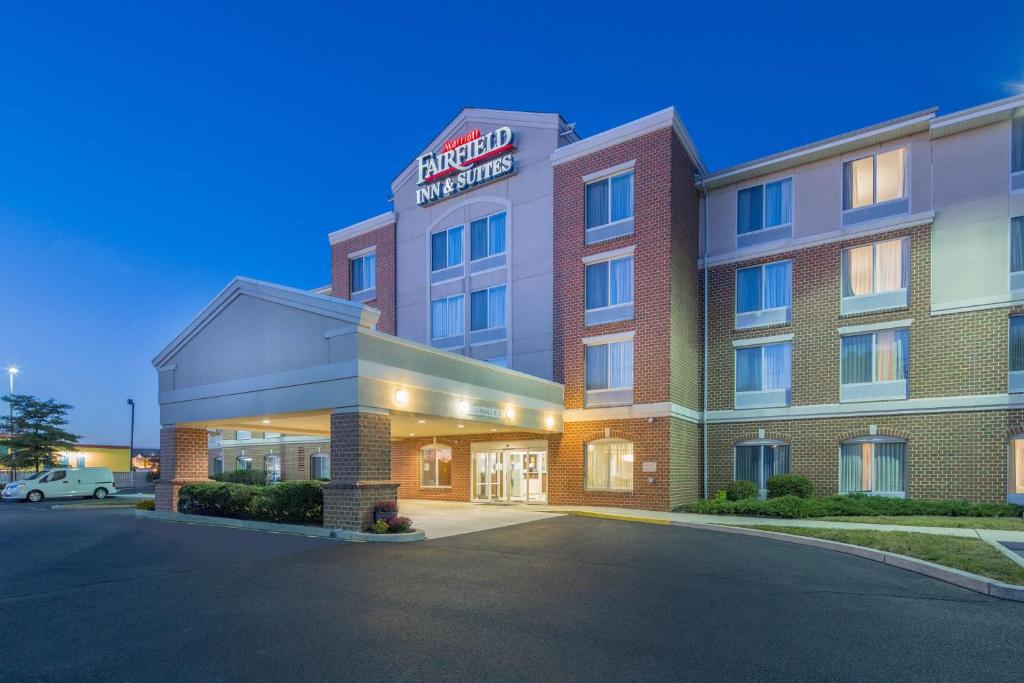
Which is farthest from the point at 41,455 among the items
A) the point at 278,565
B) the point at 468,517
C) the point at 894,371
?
the point at 894,371

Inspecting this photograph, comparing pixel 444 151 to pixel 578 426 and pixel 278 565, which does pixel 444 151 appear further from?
pixel 278 565

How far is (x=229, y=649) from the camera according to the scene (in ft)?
20.7

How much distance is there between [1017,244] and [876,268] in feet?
12.7

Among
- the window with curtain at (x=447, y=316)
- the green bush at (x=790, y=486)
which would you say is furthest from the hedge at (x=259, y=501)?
the green bush at (x=790, y=486)

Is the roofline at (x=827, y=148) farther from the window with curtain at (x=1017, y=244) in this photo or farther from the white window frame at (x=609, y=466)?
the white window frame at (x=609, y=466)

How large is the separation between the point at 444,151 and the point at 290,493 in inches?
710

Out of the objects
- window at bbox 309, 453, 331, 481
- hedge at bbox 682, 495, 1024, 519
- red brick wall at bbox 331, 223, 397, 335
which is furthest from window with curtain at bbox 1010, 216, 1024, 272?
window at bbox 309, 453, 331, 481

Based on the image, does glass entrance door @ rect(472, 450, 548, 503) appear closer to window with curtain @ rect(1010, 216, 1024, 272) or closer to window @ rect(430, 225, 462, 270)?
window @ rect(430, 225, 462, 270)

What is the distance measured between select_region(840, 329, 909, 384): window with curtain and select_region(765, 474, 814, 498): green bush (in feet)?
12.8

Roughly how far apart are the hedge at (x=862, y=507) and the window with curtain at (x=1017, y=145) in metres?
10.6

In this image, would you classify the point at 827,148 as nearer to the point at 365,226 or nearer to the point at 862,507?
the point at 862,507

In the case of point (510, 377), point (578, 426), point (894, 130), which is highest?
point (894, 130)

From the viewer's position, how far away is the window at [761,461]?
73.3ft

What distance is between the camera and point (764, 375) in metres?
23.2
